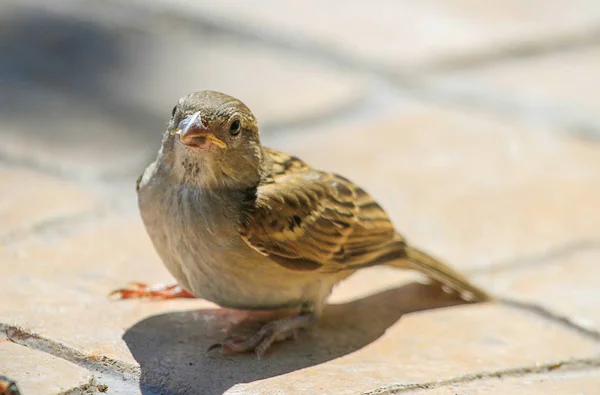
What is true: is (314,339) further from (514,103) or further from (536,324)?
(514,103)

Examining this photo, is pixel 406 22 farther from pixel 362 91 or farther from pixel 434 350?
pixel 434 350

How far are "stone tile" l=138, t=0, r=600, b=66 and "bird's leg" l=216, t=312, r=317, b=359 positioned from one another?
9.68 ft

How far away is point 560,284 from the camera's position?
439 centimetres

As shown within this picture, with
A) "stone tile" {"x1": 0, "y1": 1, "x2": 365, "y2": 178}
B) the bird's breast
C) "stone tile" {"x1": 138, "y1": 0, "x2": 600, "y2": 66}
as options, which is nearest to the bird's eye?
the bird's breast

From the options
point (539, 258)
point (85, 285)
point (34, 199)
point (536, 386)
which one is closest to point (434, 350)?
point (536, 386)

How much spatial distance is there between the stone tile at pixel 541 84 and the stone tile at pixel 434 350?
218cm

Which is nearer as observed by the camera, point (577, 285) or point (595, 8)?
point (577, 285)

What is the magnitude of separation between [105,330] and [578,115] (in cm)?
327

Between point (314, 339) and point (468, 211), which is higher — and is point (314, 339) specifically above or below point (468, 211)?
below

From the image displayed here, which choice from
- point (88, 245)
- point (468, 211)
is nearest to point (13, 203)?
point (88, 245)

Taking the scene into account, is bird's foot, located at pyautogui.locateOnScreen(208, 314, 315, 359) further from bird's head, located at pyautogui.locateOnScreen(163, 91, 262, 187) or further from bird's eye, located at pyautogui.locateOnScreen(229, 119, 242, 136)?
bird's eye, located at pyautogui.locateOnScreen(229, 119, 242, 136)

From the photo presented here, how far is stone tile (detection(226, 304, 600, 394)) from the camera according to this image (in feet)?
11.4

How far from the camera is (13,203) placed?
14.9ft

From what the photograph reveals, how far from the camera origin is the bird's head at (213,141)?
343cm
